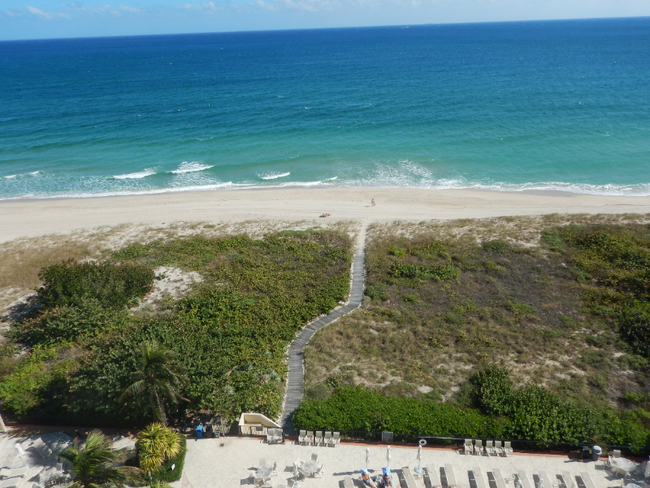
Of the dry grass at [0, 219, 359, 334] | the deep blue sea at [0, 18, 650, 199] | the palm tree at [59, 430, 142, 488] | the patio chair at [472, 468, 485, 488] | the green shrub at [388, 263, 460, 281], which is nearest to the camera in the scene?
the palm tree at [59, 430, 142, 488]

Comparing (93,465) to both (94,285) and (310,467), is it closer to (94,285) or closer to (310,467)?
(310,467)

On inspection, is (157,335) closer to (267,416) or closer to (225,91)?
(267,416)

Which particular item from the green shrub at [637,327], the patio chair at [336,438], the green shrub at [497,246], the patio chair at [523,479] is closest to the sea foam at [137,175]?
the green shrub at [497,246]

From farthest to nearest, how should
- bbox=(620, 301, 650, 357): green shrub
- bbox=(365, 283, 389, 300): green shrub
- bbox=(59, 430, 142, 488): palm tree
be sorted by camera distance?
1. bbox=(365, 283, 389, 300): green shrub
2. bbox=(620, 301, 650, 357): green shrub
3. bbox=(59, 430, 142, 488): palm tree

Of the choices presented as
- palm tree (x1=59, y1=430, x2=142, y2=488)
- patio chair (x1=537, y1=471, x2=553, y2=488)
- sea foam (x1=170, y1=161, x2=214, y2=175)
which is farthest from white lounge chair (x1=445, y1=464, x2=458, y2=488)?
sea foam (x1=170, y1=161, x2=214, y2=175)

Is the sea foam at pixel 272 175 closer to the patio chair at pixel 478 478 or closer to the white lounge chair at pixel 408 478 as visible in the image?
the white lounge chair at pixel 408 478

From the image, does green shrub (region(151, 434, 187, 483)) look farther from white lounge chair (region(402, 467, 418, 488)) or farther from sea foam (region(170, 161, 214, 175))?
sea foam (region(170, 161, 214, 175))

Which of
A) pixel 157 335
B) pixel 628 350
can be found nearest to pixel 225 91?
pixel 157 335
